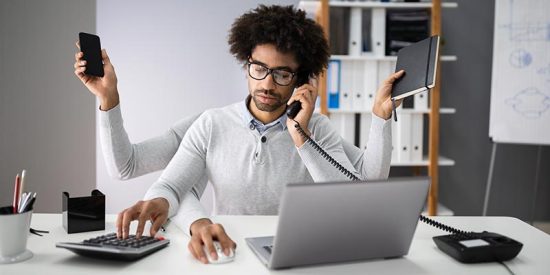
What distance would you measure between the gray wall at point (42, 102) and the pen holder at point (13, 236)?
114cm

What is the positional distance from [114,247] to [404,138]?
226 cm

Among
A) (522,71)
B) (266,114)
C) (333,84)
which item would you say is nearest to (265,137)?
(266,114)

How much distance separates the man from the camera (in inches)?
57.1

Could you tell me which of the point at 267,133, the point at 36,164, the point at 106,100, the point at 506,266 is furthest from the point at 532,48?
the point at 36,164

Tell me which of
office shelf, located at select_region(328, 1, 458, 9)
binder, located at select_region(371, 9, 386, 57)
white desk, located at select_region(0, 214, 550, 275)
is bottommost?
white desk, located at select_region(0, 214, 550, 275)

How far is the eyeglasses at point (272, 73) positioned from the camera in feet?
4.99

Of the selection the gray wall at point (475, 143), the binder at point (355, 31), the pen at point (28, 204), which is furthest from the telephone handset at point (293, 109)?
the gray wall at point (475, 143)

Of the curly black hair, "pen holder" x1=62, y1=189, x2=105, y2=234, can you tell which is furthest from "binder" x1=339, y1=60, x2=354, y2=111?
"pen holder" x1=62, y1=189, x2=105, y2=234

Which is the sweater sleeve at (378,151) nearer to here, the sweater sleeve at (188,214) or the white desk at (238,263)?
the white desk at (238,263)

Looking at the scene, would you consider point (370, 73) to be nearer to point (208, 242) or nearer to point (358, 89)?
point (358, 89)

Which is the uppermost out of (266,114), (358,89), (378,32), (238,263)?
(378,32)

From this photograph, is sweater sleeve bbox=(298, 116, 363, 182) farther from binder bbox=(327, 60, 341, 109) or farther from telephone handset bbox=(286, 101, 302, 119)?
binder bbox=(327, 60, 341, 109)

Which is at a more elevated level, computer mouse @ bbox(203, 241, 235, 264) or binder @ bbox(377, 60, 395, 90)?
binder @ bbox(377, 60, 395, 90)

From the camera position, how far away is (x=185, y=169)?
1427mm
